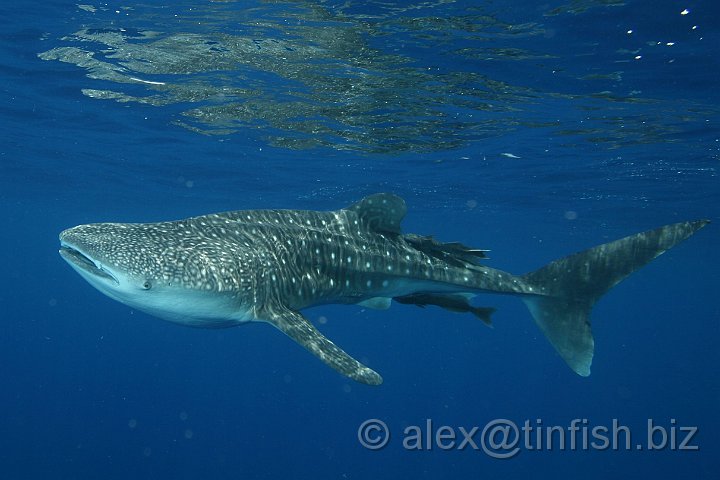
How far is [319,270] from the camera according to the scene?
732 centimetres

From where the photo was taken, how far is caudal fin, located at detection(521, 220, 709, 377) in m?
7.33

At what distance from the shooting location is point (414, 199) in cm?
3125

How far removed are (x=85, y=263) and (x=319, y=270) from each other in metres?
3.05

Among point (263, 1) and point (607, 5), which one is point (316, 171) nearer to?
point (263, 1)

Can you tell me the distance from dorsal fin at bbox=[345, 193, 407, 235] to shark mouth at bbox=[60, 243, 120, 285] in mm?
3526

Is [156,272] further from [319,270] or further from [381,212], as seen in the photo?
[381,212]

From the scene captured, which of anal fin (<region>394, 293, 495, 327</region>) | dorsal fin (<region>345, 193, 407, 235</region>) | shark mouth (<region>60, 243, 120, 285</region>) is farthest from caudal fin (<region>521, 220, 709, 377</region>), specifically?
shark mouth (<region>60, 243, 120, 285</region>)

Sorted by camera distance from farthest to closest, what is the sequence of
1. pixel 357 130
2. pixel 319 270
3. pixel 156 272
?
pixel 357 130 → pixel 319 270 → pixel 156 272

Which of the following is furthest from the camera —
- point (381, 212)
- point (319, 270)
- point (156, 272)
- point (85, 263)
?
point (381, 212)

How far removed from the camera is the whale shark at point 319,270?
5.42 meters

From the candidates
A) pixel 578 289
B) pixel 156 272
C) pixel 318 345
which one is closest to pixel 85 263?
pixel 156 272

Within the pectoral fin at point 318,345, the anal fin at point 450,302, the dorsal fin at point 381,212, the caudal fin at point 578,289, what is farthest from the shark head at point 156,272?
the caudal fin at point 578,289

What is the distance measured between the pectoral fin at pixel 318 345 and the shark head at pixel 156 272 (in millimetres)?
443

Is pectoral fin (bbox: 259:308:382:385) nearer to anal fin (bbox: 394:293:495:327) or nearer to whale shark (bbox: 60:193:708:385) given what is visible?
whale shark (bbox: 60:193:708:385)
